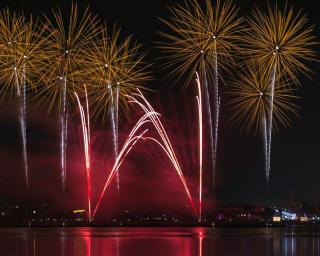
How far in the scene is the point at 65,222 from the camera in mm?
111625

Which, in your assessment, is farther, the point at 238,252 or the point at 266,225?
the point at 266,225

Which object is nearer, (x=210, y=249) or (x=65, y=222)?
(x=210, y=249)

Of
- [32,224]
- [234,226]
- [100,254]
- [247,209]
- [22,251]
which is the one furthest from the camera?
[247,209]

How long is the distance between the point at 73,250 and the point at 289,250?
13.2 meters

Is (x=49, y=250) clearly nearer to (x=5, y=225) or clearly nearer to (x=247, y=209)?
(x=5, y=225)

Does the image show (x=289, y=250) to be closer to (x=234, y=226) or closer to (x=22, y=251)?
(x=22, y=251)

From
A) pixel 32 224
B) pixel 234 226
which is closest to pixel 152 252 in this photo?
pixel 234 226

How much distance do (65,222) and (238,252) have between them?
76505 millimetres

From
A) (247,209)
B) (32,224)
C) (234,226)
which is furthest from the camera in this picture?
(247,209)

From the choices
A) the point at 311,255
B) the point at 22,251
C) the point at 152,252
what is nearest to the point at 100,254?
the point at 152,252

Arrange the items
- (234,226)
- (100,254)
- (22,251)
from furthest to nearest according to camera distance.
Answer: (234,226), (22,251), (100,254)

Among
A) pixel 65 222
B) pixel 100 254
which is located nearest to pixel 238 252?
pixel 100 254

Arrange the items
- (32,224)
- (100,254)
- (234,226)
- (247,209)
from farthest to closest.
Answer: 1. (247,209)
2. (32,224)
3. (234,226)
4. (100,254)

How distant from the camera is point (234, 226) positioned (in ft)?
349
